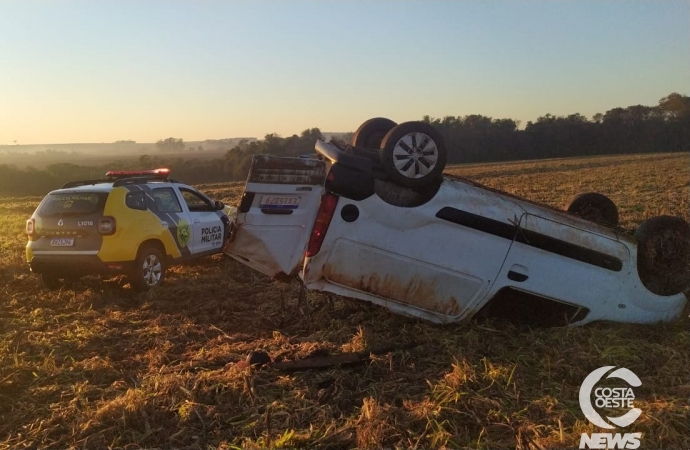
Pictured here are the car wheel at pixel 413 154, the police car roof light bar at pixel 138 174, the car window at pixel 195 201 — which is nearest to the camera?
the car wheel at pixel 413 154

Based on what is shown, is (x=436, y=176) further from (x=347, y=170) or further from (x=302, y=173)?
(x=302, y=173)

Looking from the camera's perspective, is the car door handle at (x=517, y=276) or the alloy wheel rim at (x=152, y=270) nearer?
the car door handle at (x=517, y=276)

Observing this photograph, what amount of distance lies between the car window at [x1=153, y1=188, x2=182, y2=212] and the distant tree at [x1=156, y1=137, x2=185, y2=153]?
153 meters

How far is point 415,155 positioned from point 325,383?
6.53 ft

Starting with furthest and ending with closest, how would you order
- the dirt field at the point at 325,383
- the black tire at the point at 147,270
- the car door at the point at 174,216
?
the car door at the point at 174,216 < the black tire at the point at 147,270 < the dirt field at the point at 325,383

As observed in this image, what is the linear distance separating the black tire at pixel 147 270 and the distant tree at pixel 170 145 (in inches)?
6047

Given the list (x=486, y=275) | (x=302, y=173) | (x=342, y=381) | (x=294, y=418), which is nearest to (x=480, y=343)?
(x=486, y=275)

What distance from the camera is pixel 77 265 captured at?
24.4 ft

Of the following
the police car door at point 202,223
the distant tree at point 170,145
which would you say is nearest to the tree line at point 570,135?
the police car door at point 202,223

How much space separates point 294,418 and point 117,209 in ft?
17.4

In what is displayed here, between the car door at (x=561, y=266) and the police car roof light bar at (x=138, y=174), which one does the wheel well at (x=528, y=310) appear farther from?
the police car roof light bar at (x=138, y=174)

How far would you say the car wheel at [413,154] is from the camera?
438 cm

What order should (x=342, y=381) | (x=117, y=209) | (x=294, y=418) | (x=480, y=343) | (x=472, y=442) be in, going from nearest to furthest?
(x=472, y=442) → (x=294, y=418) → (x=342, y=381) → (x=480, y=343) → (x=117, y=209)

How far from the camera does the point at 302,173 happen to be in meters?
4.68
